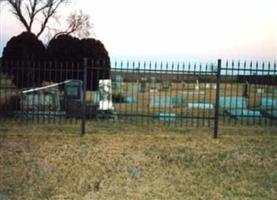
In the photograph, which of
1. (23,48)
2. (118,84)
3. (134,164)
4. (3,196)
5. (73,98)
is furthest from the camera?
(23,48)

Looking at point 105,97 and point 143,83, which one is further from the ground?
point 143,83

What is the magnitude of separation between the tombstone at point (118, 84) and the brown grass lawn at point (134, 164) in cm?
631

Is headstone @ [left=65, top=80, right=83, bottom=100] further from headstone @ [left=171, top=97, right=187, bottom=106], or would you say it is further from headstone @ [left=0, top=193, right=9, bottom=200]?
headstone @ [left=0, top=193, right=9, bottom=200]

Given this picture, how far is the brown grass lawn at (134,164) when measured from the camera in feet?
21.1

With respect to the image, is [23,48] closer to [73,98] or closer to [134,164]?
[73,98]

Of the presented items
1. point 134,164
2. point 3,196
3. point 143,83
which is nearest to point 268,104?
point 143,83

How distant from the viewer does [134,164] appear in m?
8.09

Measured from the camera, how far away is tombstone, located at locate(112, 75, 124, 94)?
1824cm

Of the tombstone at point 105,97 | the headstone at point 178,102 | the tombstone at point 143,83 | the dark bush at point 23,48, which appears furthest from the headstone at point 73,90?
the dark bush at point 23,48

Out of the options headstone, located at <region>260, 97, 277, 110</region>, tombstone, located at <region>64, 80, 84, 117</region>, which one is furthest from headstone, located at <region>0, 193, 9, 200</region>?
headstone, located at <region>260, 97, 277, 110</region>

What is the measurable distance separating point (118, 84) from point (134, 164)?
36.2 ft

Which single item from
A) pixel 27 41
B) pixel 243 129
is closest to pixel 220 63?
pixel 243 129

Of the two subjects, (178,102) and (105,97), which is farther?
(178,102)

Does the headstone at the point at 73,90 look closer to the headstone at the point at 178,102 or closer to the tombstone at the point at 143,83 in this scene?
the headstone at the point at 178,102
